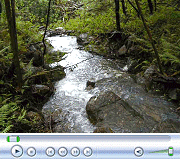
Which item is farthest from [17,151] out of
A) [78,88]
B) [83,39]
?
[83,39]

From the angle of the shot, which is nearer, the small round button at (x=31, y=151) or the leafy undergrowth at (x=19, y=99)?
the small round button at (x=31, y=151)

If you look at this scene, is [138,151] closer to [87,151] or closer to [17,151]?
[87,151]

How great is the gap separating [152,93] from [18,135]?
144 inches

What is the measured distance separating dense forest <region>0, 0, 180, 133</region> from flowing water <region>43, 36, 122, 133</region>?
0.30 metres

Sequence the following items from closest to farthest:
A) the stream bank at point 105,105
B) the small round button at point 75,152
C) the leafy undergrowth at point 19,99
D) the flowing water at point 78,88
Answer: the small round button at point 75,152
the leafy undergrowth at point 19,99
the stream bank at point 105,105
the flowing water at point 78,88

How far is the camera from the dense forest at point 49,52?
3117 millimetres

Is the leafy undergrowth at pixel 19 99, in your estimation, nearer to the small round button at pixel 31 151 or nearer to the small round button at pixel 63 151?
the small round button at pixel 31 151

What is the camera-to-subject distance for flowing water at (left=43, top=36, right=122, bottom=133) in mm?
3613

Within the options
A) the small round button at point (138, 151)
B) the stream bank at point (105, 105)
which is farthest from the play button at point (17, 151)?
the stream bank at point (105, 105)

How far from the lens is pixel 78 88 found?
4.86m

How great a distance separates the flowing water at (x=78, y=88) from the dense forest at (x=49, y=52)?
1.00 feet

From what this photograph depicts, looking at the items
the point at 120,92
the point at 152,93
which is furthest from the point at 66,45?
the point at 152,93

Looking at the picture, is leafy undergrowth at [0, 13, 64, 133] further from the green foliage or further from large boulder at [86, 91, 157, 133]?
large boulder at [86, 91, 157, 133]

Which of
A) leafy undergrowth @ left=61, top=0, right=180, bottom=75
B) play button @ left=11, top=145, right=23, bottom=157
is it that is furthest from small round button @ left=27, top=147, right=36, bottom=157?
leafy undergrowth @ left=61, top=0, right=180, bottom=75
